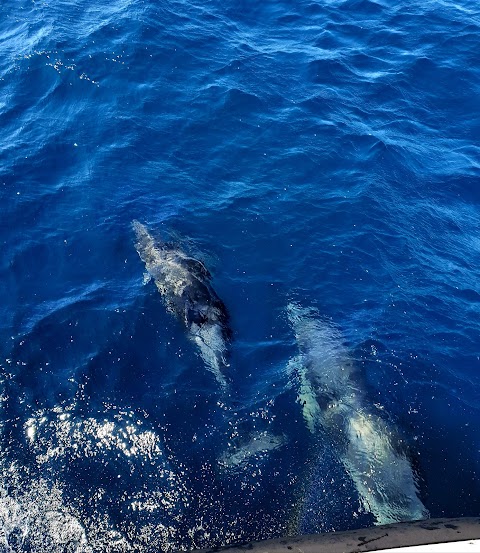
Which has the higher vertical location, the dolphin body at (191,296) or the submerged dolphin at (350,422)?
the dolphin body at (191,296)

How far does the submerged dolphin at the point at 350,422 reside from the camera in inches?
492

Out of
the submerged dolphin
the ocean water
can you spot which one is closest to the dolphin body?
the ocean water

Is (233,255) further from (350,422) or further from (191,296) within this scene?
(350,422)

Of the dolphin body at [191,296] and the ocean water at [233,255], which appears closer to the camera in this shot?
the ocean water at [233,255]

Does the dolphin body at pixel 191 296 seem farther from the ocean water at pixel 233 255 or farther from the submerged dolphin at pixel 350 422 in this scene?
the submerged dolphin at pixel 350 422

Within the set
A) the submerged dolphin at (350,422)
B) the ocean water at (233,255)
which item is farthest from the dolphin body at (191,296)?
the submerged dolphin at (350,422)

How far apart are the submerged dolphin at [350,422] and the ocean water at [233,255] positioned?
0.12 m

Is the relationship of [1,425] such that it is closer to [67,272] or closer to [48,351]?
[48,351]

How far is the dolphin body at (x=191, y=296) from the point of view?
15516 millimetres

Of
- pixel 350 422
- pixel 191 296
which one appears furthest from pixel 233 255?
pixel 350 422

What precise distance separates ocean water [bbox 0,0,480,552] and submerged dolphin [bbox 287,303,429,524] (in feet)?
0.39

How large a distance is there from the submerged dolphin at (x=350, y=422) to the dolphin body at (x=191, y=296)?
6.51 ft

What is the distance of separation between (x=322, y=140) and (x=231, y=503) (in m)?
14.9

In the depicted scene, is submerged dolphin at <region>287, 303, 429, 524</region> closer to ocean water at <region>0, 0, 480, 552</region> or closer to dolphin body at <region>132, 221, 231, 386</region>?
ocean water at <region>0, 0, 480, 552</region>
